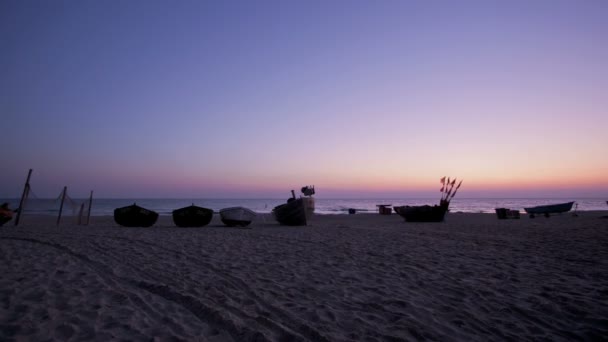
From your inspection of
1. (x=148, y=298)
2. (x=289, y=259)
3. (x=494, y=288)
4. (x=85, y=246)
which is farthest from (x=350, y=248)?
(x=85, y=246)

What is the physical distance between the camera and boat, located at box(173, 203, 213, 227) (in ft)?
60.2

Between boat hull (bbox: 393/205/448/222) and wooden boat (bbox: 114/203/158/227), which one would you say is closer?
wooden boat (bbox: 114/203/158/227)

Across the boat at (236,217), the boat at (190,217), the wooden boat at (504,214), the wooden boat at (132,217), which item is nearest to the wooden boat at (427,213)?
the wooden boat at (504,214)

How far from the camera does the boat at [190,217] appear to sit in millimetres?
18344

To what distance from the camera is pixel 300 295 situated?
5.11m

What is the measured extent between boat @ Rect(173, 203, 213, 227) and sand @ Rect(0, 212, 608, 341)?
928 cm

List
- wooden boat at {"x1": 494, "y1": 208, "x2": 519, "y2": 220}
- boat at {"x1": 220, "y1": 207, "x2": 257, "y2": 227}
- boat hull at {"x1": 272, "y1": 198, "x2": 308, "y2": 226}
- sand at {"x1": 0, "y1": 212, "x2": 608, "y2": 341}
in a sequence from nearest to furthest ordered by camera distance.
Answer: sand at {"x1": 0, "y1": 212, "x2": 608, "y2": 341} < boat at {"x1": 220, "y1": 207, "x2": 257, "y2": 227} < boat hull at {"x1": 272, "y1": 198, "x2": 308, "y2": 226} < wooden boat at {"x1": 494, "y1": 208, "x2": 519, "y2": 220}

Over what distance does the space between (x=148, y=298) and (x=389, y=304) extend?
3.56m

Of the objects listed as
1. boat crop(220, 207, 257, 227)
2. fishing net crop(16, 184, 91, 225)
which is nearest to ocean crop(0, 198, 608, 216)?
fishing net crop(16, 184, 91, 225)

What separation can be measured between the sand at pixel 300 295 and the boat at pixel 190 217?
9283 millimetres

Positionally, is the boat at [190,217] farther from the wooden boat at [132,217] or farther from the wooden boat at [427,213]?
the wooden boat at [427,213]

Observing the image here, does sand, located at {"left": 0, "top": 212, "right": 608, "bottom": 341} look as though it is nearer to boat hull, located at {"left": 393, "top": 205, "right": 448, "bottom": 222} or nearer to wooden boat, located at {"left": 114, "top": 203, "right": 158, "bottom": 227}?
wooden boat, located at {"left": 114, "top": 203, "right": 158, "bottom": 227}

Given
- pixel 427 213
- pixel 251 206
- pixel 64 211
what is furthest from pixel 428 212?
pixel 251 206

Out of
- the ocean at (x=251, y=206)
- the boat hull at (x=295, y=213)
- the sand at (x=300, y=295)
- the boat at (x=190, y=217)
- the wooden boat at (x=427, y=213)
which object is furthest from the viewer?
the ocean at (x=251, y=206)
